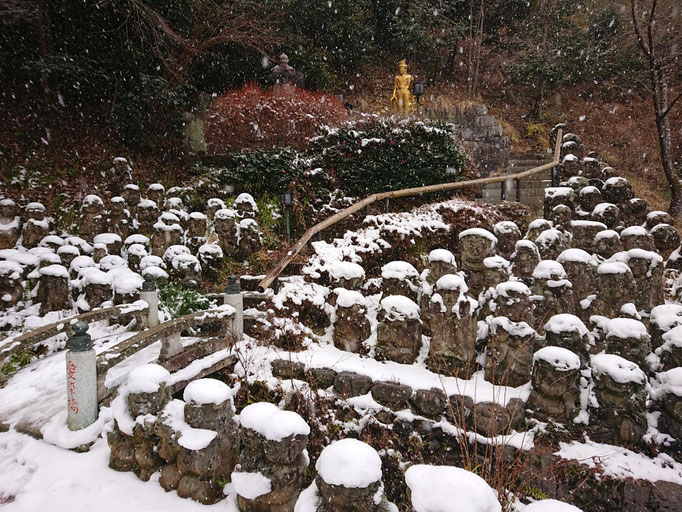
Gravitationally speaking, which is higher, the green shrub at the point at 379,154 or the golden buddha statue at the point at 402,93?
the golden buddha statue at the point at 402,93

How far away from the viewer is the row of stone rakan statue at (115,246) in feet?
17.4

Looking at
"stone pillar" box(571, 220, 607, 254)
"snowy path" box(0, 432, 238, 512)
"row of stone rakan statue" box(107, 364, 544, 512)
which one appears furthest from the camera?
"stone pillar" box(571, 220, 607, 254)

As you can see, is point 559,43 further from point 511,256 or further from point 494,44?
point 511,256

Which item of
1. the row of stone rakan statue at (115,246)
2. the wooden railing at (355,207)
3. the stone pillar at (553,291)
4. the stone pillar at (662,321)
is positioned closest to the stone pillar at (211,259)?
the row of stone rakan statue at (115,246)

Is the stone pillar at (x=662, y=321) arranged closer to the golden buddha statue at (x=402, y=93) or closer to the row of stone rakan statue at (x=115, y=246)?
the row of stone rakan statue at (x=115, y=246)

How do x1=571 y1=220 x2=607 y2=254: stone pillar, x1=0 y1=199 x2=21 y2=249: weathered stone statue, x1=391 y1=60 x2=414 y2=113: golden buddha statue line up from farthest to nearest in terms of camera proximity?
1. x1=391 y1=60 x2=414 y2=113: golden buddha statue
2. x1=0 y1=199 x2=21 y2=249: weathered stone statue
3. x1=571 y1=220 x2=607 y2=254: stone pillar

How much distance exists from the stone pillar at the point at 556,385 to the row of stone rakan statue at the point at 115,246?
187 inches

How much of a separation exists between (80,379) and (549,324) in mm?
4802

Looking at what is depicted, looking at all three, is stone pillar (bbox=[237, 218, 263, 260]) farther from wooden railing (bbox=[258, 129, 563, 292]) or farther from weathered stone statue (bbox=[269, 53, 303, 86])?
weathered stone statue (bbox=[269, 53, 303, 86])

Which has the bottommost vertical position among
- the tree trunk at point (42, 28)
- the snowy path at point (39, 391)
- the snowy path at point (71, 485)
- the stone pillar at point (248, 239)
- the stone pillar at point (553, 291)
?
the snowy path at point (71, 485)

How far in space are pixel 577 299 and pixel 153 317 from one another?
19.1 feet

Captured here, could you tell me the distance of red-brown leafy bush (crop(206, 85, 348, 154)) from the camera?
8383 mm

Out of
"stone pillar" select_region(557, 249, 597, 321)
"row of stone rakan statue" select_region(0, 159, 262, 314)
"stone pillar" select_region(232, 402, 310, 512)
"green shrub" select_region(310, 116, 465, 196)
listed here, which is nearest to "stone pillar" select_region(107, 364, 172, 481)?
"stone pillar" select_region(232, 402, 310, 512)

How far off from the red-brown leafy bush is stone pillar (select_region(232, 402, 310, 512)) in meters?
6.90
